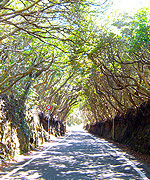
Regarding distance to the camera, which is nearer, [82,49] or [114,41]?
[82,49]

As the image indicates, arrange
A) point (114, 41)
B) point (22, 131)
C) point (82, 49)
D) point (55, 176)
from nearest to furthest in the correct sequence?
point (55, 176), point (82, 49), point (22, 131), point (114, 41)

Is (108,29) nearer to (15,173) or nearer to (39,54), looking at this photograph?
(39,54)

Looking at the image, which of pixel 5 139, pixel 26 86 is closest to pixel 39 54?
pixel 26 86

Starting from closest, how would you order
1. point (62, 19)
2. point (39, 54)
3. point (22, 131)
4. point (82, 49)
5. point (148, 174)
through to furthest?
point (148, 174) → point (62, 19) → point (82, 49) → point (22, 131) → point (39, 54)

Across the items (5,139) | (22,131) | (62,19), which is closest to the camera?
(5,139)

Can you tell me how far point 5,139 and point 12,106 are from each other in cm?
307

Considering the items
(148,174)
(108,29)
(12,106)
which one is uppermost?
(108,29)

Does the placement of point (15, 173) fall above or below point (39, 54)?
below

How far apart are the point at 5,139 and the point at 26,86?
5.89 metres

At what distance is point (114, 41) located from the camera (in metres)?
14.6

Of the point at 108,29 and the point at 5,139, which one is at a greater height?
the point at 108,29

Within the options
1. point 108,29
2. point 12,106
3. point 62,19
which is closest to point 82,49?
point 62,19

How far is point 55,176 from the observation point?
23.4 feet

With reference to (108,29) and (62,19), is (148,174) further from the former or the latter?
(108,29)
